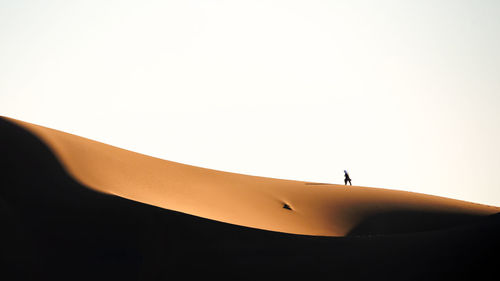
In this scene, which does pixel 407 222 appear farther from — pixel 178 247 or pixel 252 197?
pixel 178 247

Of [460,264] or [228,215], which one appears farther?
[228,215]

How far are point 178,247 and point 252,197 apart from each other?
10476mm

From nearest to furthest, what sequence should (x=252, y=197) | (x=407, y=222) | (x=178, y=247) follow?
(x=178, y=247) < (x=252, y=197) < (x=407, y=222)

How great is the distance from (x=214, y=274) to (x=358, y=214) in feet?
43.5

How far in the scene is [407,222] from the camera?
23438 millimetres

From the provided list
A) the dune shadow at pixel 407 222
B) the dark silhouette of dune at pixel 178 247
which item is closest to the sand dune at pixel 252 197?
the dune shadow at pixel 407 222

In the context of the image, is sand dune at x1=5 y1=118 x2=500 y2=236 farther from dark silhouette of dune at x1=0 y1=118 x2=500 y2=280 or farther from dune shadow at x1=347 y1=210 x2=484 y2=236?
dark silhouette of dune at x1=0 y1=118 x2=500 y2=280

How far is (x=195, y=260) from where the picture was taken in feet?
40.1

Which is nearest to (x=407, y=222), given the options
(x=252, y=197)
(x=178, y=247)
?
(x=252, y=197)

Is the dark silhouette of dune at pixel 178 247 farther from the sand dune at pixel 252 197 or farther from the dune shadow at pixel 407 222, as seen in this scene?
the dune shadow at pixel 407 222

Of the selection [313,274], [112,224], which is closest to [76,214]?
[112,224]

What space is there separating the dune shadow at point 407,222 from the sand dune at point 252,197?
3 cm

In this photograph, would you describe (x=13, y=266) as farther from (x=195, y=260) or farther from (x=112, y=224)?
(x=195, y=260)

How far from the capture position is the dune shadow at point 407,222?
22.6 m
